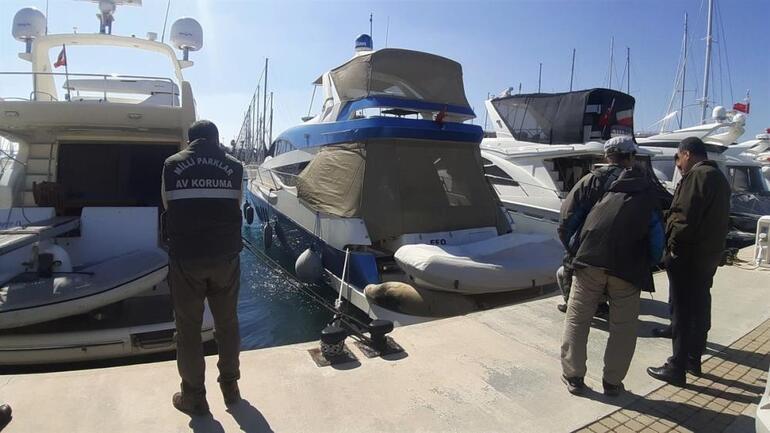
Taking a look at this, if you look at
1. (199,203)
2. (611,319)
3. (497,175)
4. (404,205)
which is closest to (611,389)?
(611,319)

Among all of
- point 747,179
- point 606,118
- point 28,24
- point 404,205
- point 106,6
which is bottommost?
point 404,205

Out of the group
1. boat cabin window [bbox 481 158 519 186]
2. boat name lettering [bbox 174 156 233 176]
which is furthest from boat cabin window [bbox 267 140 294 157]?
boat name lettering [bbox 174 156 233 176]

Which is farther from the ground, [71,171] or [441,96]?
[441,96]

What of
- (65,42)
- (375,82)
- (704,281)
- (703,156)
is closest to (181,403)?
(704,281)

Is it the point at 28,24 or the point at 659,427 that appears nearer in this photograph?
the point at 659,427

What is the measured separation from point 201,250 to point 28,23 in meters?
8.90

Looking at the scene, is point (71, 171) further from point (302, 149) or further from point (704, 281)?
point (704, 281)

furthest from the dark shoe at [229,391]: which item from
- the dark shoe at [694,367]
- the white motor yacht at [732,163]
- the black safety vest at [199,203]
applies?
the white motor yacht at [732,163]

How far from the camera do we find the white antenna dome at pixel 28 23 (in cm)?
828

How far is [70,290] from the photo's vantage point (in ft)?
14.8

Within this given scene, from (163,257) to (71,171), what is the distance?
2.97 metres

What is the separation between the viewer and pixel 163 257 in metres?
5.39

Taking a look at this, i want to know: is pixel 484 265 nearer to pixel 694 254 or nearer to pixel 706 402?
pixel 694 254

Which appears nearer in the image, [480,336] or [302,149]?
[480,336]
